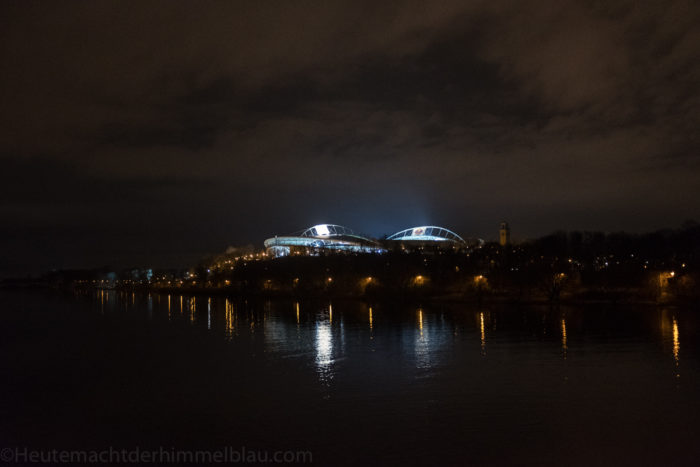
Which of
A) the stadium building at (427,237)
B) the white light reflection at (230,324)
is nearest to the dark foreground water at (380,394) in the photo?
the white light reflection at (230,324)

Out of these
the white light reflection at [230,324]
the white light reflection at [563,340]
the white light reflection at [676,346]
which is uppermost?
the white light reflection at [230,324]

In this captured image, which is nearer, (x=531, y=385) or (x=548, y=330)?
(x=531, y=385)

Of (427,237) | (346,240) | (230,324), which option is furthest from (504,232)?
(230,324)

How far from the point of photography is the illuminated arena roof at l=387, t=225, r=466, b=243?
99.0 meters

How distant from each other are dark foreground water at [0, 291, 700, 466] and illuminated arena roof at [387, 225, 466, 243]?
75.3 meters

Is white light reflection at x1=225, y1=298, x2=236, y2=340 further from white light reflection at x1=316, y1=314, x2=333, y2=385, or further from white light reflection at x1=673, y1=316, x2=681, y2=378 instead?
white light reflection at x1=673, y1=316, x2=681, y2=378

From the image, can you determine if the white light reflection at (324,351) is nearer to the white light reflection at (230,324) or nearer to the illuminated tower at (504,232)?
the white light reflection at (230,324)

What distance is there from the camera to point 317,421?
10.4 m

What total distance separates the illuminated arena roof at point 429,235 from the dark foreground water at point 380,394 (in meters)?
75.3

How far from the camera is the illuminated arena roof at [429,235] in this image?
99.0 metres

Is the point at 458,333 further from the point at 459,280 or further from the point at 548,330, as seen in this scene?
the point at 459,280

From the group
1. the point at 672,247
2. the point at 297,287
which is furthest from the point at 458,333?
the point at 672,247

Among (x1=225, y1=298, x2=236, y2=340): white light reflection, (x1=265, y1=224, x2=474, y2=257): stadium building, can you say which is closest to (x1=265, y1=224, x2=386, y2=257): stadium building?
(x1=265, y1=224, x2=474, y2=257): stadium building

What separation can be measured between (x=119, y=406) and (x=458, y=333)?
44.6 feet
